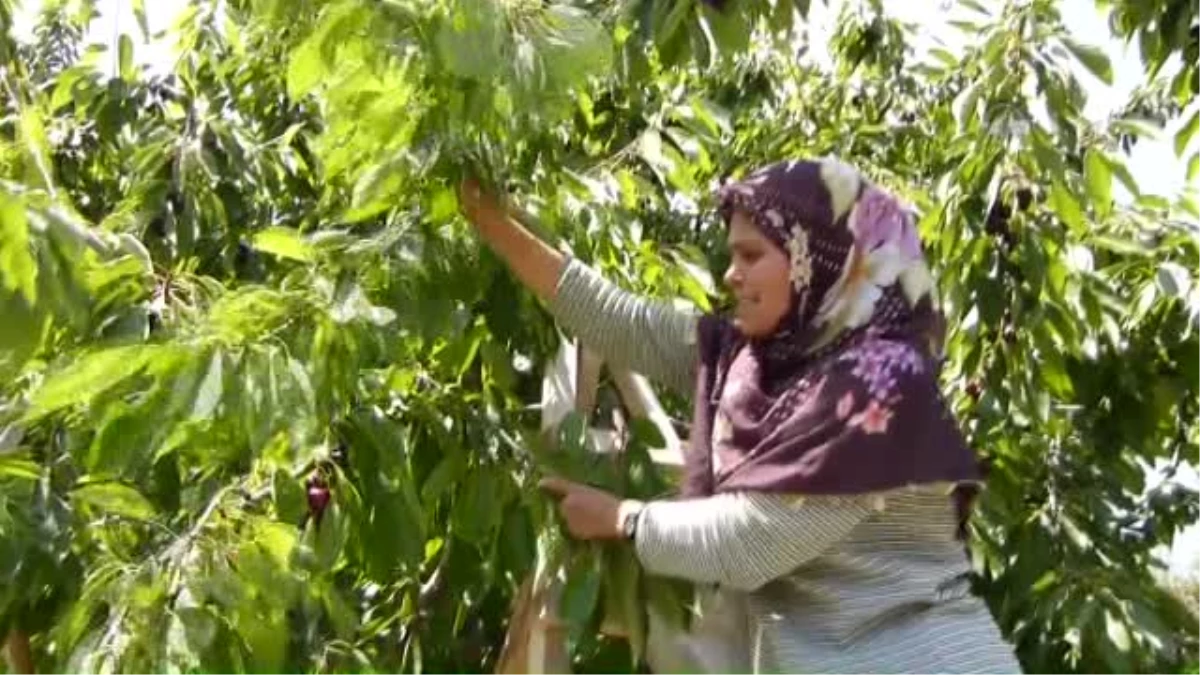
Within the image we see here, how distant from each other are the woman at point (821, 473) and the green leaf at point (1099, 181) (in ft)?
4.68

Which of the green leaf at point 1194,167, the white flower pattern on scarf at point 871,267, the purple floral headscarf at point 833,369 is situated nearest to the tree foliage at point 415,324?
the green leaf at point 1194,167

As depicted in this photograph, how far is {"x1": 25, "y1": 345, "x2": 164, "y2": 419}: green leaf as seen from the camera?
1.80 metres

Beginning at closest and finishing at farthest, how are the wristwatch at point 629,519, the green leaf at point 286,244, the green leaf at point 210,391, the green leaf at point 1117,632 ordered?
the green leaf at point 210,391
the wristwatch at point 629,519
the green leaf at point 286,244
the green leaf at point 1117,632

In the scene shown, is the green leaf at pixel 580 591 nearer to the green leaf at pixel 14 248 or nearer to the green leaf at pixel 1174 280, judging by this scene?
the green leaf at pixel 14 248

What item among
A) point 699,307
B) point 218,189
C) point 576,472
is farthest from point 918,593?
point 218,189

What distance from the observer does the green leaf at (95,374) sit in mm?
1799

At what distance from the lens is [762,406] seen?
1.98 m

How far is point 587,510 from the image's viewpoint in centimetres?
204

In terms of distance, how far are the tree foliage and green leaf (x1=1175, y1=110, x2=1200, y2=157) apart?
8 centimetres

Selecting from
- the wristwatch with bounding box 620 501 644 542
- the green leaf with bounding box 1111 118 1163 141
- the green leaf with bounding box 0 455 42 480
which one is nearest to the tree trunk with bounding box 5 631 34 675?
the green leaf with bounding box 0 455 42 480

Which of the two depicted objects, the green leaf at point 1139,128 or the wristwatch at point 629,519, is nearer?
the wristwatch at point 629,519

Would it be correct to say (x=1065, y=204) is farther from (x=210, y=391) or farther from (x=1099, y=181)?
(x=210, y=391)

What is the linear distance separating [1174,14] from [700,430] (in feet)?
5.33

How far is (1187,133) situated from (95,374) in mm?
2295
